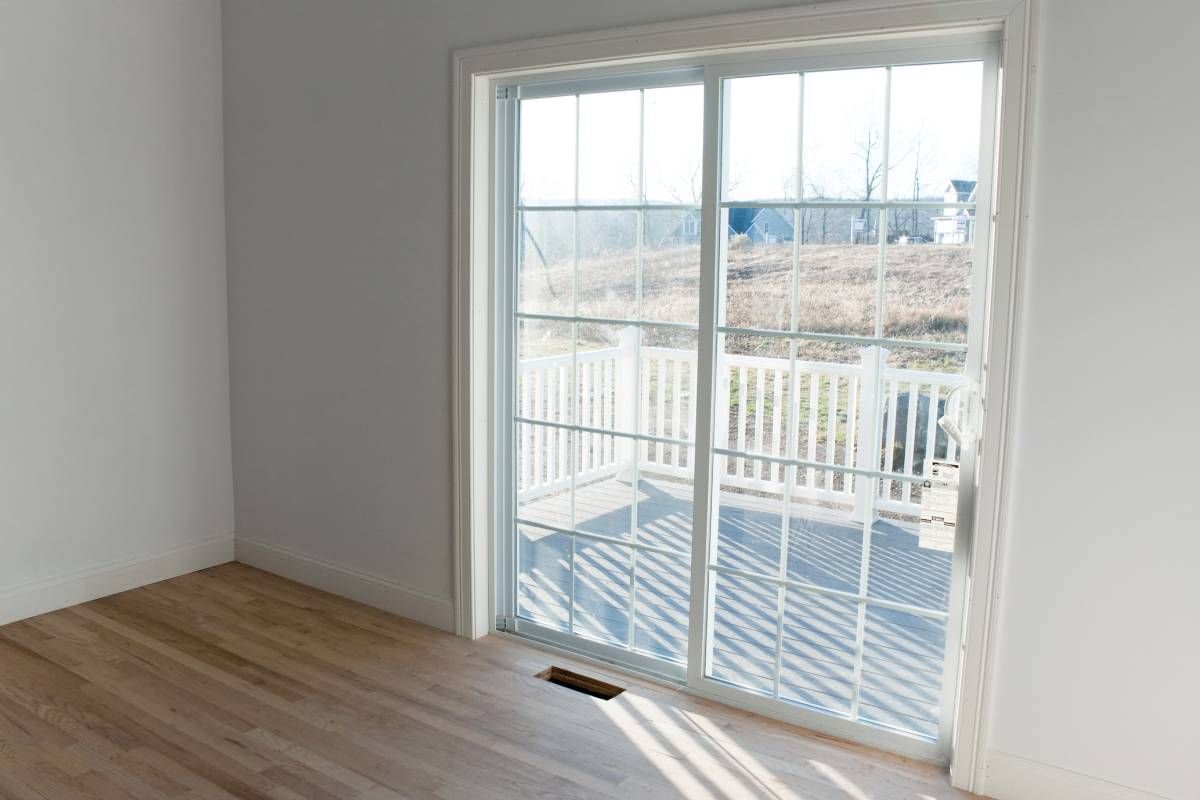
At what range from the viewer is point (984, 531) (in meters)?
2.68

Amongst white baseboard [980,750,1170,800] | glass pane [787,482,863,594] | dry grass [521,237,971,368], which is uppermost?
dry grass [521,237,971,368]

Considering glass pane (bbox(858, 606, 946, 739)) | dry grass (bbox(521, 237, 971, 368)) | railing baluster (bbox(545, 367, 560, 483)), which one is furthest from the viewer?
railing baluster (bbox(545, 367, 560, 483))

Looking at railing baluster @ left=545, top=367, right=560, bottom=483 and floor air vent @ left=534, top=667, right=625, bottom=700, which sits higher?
railing baluster @ left=545, top=367, right=560, bottom=483

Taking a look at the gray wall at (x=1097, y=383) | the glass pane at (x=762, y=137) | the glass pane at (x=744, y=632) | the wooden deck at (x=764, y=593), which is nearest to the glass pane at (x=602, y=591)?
the wooden deck at (x=764, y=593)

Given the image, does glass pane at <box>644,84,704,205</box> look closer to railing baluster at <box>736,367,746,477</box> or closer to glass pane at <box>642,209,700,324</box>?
glass pane at <box>642,209,700,324</box>

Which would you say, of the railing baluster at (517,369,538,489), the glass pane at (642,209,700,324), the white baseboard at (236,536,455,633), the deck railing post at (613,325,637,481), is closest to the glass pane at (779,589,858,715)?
the deck railing post at (613,325,637,481)

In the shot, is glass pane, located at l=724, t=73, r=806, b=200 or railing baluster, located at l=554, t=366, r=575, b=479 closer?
glass pane, located at l=724, t=73, r=806, b=200

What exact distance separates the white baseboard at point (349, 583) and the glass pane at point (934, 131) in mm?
2315

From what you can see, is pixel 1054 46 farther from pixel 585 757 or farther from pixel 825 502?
pixel 585 757

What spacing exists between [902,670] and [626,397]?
49.2 inches

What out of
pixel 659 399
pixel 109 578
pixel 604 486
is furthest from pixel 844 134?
pixel 109 578

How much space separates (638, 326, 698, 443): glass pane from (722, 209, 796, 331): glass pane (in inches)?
8.4

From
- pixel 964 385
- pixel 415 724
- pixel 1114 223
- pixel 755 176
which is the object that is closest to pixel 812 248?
pixel 755 176

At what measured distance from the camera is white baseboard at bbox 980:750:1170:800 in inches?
102
